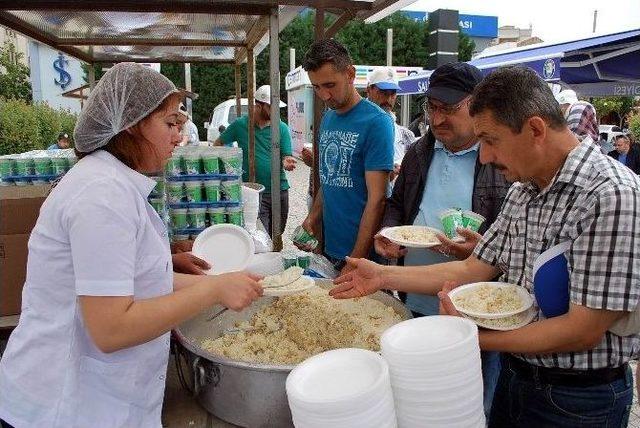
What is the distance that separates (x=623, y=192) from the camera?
125 centimetres

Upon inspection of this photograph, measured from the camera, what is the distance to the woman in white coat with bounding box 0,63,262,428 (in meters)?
1.16

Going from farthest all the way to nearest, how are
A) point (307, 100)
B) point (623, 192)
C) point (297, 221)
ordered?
point (307, 100), point (297, 221), point (623, 192)

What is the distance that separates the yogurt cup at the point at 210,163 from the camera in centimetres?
287

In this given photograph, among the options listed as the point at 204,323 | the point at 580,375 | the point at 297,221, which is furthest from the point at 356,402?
the point at 297,221

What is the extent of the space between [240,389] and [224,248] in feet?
3.70

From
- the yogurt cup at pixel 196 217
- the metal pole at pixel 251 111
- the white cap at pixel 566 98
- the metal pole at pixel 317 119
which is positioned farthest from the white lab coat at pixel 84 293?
the white cap at pixel 566 98

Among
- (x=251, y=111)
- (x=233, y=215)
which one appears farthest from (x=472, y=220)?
(x=251, y=111)

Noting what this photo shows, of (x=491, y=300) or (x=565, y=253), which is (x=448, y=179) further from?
(x=565, y=253)

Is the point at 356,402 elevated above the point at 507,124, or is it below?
below

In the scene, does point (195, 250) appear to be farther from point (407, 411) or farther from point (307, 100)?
point (307, 100)

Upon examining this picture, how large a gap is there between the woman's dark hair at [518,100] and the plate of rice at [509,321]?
0.53m

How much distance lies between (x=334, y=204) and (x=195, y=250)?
96cm

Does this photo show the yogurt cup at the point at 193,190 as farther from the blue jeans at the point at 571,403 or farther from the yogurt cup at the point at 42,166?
the blue jeans at the point at 571,403

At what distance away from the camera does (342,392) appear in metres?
1.08
